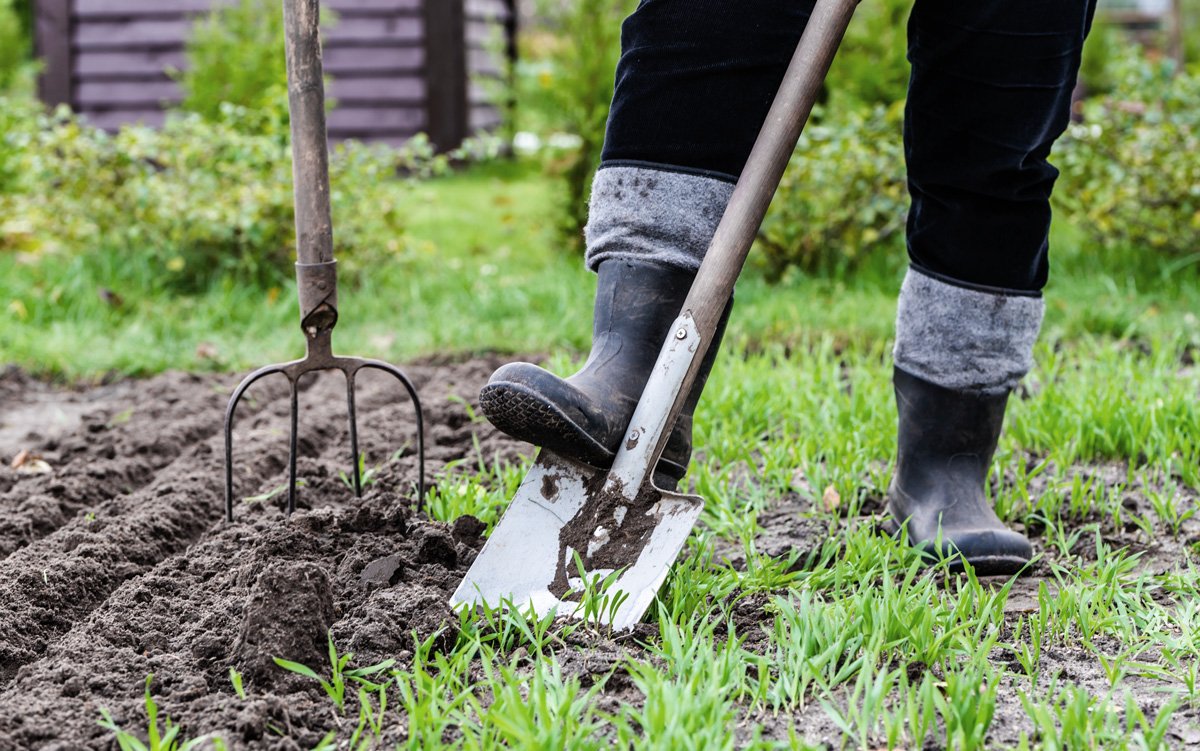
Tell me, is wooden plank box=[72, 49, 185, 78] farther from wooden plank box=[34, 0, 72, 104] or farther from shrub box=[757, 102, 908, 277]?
shrub box=[757, 102, 908, 277]

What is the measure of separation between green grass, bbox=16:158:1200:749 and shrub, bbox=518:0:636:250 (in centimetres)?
99

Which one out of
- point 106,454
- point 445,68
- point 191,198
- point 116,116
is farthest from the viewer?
point 116,116

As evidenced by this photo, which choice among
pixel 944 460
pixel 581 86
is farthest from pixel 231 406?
pixel 581 86

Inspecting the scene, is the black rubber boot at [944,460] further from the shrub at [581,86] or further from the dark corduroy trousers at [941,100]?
the shrub at [581,86]

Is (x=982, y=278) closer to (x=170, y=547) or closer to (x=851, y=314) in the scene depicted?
(x=170, y=547)

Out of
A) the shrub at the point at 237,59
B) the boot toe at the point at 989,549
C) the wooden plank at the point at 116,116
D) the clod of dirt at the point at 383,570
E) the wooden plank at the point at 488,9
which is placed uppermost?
the wooden plank at the point at 488,9

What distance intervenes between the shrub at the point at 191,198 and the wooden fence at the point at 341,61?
4.01 meters

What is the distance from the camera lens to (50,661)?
4.91ft

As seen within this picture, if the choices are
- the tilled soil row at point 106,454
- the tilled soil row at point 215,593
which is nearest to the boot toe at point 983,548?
the tilled soil row at point 215,593

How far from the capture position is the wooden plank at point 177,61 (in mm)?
8469

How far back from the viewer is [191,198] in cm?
434

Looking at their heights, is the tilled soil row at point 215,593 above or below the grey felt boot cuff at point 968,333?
below

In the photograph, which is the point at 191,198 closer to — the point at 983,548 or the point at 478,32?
the point at 983,548

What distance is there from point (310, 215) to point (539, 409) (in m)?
0.57
